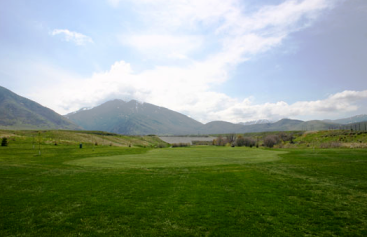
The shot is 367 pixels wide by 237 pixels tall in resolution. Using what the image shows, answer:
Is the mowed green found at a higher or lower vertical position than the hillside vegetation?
higher

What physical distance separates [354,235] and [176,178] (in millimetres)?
13252

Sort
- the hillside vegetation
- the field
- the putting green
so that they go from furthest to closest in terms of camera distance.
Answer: the hillside vegetation, the putting green, the field

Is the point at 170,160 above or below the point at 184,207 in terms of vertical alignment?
below

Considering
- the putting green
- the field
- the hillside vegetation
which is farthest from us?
the hillside vegetation

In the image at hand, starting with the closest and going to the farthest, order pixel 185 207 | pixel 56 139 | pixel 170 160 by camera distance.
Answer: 1. pixel 185 207
2. pixel 170 160
3. pixel 56 139

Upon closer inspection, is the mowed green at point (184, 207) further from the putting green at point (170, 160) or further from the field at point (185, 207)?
the putting green at point (170, 160)

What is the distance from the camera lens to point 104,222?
30.1 ft

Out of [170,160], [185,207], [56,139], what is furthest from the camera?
[56,139]

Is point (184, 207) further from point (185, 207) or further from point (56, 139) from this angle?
point (56, 139)

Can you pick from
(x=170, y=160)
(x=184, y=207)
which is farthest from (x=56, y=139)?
(x=184, y=207)

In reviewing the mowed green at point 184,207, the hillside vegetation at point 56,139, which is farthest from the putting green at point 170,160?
the hillside vegetation at point 56,139

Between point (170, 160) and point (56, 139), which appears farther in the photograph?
point (56, 139)

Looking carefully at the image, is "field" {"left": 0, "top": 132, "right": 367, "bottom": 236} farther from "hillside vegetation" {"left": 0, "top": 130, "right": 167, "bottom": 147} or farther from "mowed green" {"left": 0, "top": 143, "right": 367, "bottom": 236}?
"hillside vegetation" {"left": 0, "top": 130, "right": 167, "bottom": 147}

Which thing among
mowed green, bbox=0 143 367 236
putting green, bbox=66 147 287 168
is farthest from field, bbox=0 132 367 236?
putting green, bbox=66 147 287 168
